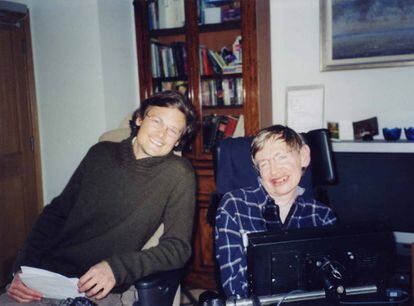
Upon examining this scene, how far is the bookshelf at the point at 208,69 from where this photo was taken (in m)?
2.55

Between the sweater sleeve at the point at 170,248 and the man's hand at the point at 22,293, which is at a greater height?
the sweater sleeve at the point at 170,248

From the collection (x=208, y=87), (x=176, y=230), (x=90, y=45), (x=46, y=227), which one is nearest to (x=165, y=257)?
(x=176, y=230)

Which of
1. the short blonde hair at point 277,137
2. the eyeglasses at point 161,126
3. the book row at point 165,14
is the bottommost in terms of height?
the short blonde hair at point 277,137

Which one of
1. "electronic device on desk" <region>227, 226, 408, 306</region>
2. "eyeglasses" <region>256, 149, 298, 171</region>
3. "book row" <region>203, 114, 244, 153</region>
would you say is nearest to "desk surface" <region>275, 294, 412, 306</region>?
"electronic device on desk" <region>227, 226, 408, 306</region>

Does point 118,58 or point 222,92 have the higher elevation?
point 118,58

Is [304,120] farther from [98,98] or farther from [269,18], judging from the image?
[98,98]

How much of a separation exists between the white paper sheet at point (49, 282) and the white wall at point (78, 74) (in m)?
1.59

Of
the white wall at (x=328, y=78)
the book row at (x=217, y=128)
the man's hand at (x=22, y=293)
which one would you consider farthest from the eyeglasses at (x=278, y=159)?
the white wall at (x=328, y=78)

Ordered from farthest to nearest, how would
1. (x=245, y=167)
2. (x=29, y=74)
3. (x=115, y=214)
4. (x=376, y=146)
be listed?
1. (x=29, y=74)
2. (x=376, y=146)
3. (x=245, y=167)
4. (x=115, y=214)

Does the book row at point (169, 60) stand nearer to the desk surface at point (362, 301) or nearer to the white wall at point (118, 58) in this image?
the white wall at point (118, 58)

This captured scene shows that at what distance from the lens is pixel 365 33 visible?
256 centimetres

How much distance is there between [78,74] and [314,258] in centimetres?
243

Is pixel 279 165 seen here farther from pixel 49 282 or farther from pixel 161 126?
pixel 49 282

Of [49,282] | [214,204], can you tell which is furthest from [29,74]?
[49,282]
